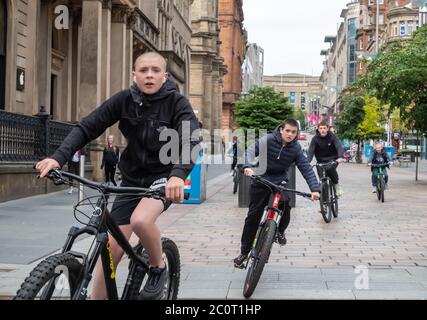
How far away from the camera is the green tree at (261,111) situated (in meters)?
26.0

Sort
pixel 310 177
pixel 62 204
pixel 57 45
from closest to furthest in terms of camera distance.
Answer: pixel 310 177 < pixel 62 204 < pixel 57 45

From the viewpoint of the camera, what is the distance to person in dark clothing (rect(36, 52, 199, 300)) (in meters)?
4.48

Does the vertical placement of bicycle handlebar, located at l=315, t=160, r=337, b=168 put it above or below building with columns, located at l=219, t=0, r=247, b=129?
below

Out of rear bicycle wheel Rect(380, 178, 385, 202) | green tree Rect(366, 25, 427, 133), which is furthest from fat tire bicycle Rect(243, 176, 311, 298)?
green tree Rect(366, 25, 427, 133)

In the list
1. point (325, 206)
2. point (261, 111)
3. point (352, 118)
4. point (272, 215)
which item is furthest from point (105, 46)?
point (352, 118)

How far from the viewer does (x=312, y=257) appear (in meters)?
8.48

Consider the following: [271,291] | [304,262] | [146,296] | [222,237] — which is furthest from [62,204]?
[146,296]

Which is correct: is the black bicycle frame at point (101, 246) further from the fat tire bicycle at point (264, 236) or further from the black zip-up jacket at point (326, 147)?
the black zip-up jacket at point (326, 147)

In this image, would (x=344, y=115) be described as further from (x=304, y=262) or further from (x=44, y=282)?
(x=44, y=282)

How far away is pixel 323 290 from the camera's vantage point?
641 cm

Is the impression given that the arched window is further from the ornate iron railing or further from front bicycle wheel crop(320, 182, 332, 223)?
front bicycle wheel crop(320, 182, 332, 223)

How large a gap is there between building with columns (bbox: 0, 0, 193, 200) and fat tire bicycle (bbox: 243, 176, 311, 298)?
36.6 feet

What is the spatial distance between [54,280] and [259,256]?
10.1 feet
